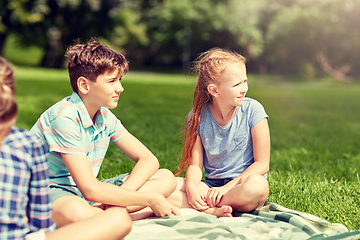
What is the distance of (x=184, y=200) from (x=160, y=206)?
18.2 inches

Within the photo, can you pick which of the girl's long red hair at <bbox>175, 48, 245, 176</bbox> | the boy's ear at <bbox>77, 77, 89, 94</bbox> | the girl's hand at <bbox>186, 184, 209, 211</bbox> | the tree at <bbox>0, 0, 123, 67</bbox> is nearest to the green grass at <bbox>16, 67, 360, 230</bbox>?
the girl's long red hair at <bbox>175, 48, 245, 176</bbox>

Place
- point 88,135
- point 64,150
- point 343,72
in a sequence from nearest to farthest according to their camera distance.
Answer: point 64,150 → point 88,135 → point 343,72

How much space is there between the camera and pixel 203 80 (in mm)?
2836

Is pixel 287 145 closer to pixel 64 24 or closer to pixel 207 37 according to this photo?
pixel 64 24

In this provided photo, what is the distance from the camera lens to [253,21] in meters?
38.3

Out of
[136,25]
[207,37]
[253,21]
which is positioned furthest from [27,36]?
[253,21]

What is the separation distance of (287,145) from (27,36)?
89.4 feet

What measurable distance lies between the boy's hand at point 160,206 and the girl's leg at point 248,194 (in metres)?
0.43

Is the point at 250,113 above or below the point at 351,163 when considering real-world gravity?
above

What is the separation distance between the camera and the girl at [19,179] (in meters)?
1.47

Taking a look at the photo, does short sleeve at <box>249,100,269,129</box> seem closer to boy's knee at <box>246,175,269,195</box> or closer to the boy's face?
boy's knee at <box>246,175,269,195</box>

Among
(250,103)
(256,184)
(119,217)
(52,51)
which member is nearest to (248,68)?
(250,103)

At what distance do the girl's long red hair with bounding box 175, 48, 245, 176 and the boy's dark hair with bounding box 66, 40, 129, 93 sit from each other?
0.69m

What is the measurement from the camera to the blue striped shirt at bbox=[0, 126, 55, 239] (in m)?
1.52
